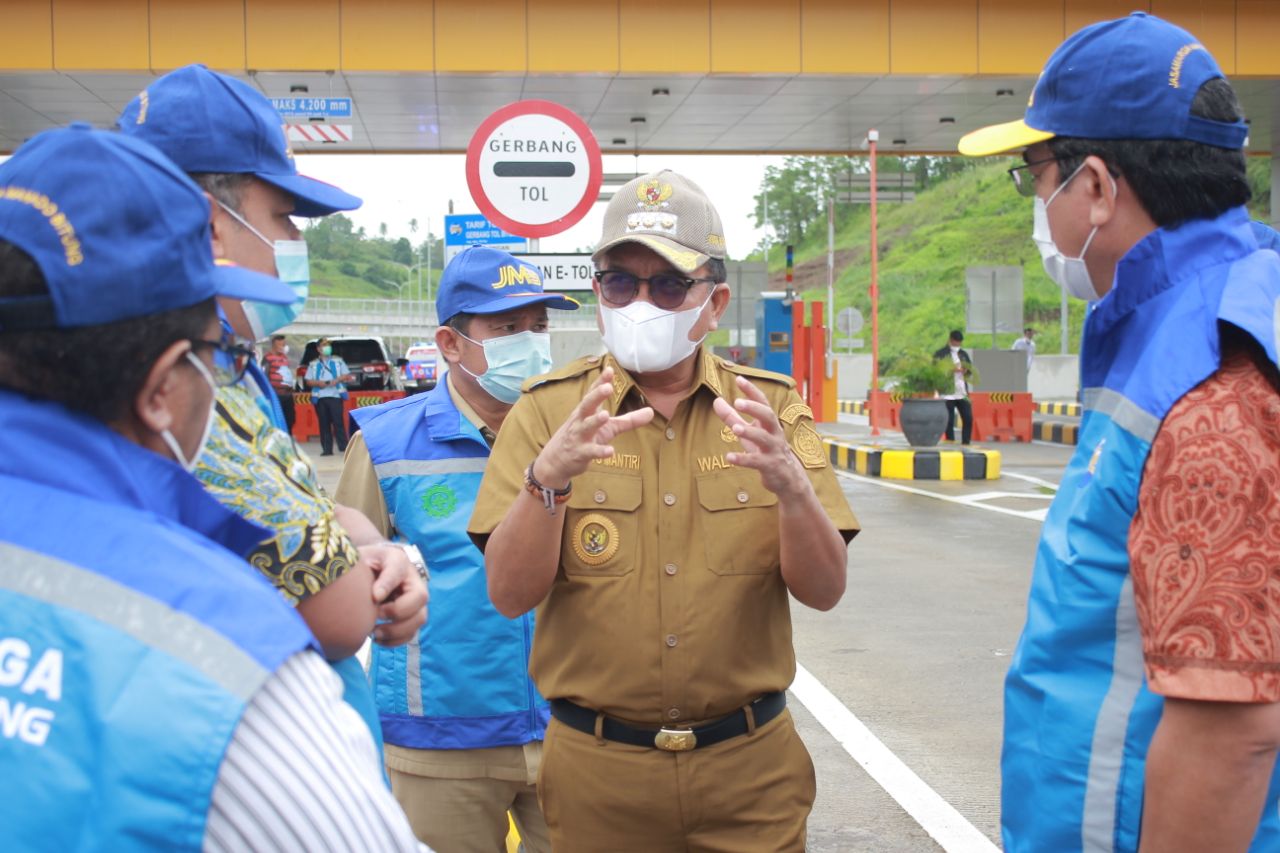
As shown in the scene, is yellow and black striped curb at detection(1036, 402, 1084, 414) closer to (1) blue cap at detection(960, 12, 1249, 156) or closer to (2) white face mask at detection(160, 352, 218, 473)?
(1) blue cap at detection(960, 12, 1249, 156)

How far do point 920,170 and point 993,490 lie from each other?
245ft

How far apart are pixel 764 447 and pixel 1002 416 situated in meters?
20.5

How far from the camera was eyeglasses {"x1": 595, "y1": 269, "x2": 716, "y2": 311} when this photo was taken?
258cm

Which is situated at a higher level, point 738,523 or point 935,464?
point 738,523

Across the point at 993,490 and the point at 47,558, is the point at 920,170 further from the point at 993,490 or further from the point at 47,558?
the point at 47,558

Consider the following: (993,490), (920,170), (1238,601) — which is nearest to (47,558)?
(1238,601)

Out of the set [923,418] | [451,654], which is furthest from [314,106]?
[451,654]

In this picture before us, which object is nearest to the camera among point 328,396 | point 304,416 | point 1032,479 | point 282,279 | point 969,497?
point 282,279

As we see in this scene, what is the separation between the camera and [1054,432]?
851 inches

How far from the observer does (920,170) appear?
3319 inches

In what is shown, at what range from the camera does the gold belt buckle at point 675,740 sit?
2.39m

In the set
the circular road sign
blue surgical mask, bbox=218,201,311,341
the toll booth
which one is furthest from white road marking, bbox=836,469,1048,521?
blue surgical mask, bbox=218,201,311,341

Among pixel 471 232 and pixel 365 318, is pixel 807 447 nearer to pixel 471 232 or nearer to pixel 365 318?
pixel 471 232

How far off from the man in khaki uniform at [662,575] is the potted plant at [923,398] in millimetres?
13655
